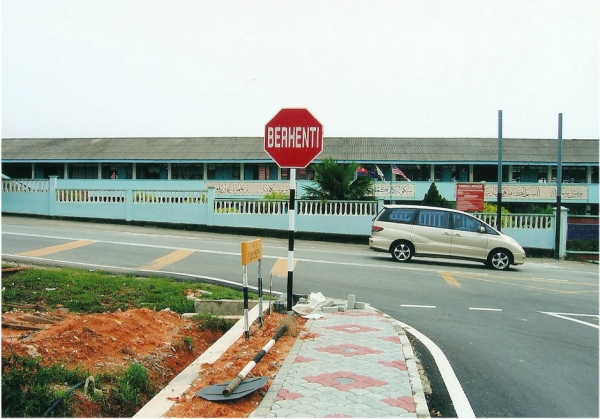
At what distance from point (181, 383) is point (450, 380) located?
9.35 ft

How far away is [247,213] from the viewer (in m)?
26.0

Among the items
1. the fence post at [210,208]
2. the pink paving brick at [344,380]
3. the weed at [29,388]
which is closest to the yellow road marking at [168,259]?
the fence post at [210,208]

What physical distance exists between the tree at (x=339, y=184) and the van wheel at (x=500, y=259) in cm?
862

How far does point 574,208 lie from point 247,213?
2302 centimetres

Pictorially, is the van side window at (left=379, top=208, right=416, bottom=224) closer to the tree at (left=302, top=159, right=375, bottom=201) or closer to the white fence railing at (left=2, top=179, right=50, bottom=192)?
the tree at (left=302, top=159, right=375, bottom=201)

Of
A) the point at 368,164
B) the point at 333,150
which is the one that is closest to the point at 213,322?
the point at 368,164

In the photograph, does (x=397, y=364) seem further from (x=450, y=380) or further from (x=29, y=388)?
(x=29, y=388)

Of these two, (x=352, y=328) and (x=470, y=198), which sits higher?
(x=470, y=198)

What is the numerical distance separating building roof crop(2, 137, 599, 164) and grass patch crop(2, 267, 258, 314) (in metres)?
26.1

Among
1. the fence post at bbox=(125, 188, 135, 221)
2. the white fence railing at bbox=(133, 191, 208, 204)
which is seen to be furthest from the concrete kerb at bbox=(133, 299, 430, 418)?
the fence post at bbox=(125, 188, 135, 221)

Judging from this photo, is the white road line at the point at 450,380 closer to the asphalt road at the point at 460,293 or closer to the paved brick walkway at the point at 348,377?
the asphalt road at the point at 460,293

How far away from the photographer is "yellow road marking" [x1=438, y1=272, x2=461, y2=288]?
46.2 ft

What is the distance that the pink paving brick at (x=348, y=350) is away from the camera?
24.0 ft

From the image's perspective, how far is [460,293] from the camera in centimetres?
1286
